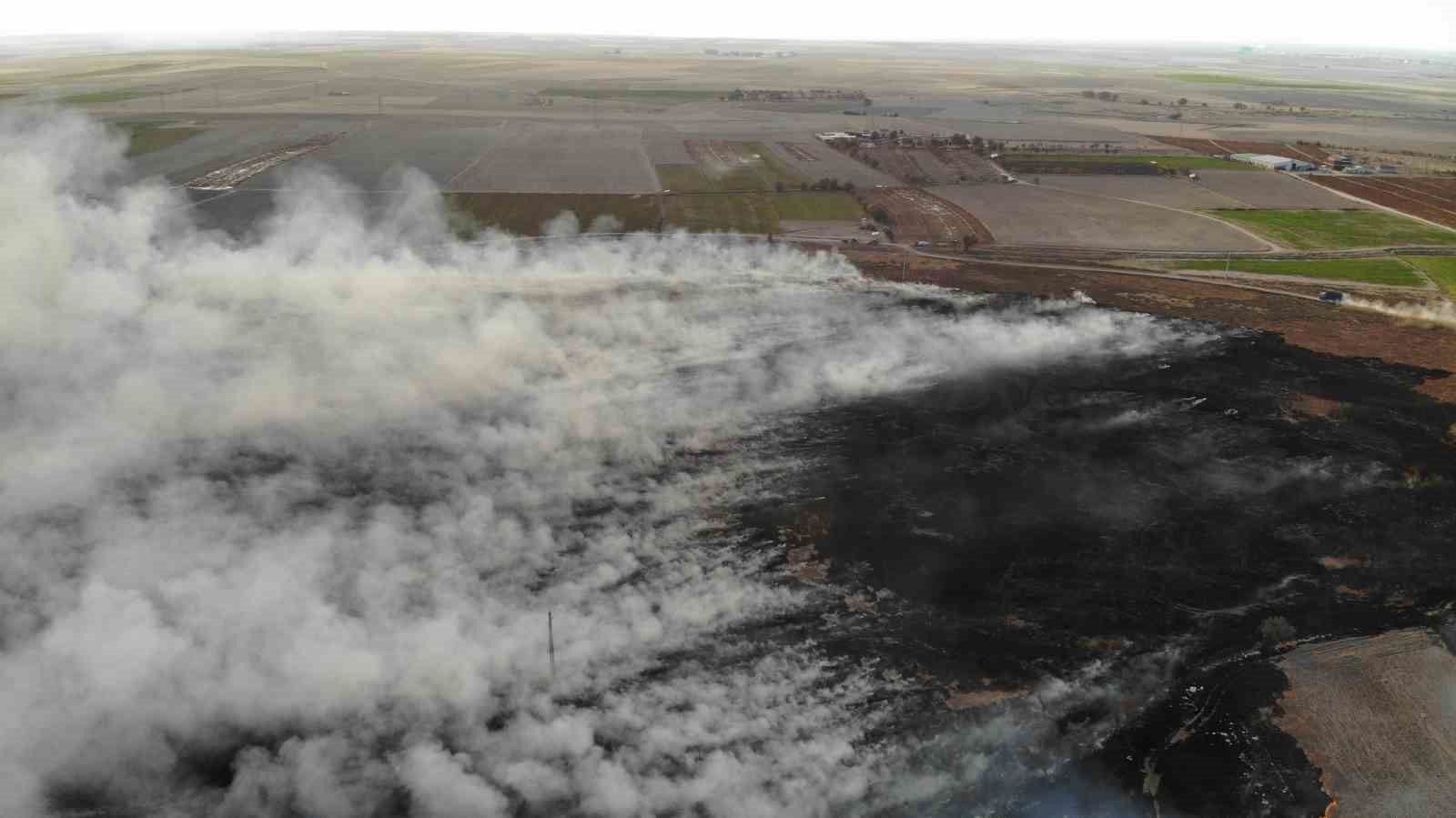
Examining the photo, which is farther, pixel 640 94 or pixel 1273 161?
pixel 640 94

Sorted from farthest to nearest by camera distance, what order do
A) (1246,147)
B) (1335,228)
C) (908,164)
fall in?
1. (1246,147)
2. (908,164)
3. (1335,228)

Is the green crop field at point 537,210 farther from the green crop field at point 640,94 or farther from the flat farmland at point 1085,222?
the green crop field at point 640,94

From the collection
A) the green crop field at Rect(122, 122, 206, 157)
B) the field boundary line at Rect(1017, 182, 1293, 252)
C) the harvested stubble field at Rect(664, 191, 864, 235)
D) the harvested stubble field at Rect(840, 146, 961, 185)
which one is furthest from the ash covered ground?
the green crop field at Rect(122, 122, 206, 157)

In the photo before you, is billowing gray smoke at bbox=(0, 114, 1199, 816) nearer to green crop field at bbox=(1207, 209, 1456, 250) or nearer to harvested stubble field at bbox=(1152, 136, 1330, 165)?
green crop field at bbox=(1207, 209, 1456, 250)

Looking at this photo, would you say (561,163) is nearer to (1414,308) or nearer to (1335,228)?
(1335,228)

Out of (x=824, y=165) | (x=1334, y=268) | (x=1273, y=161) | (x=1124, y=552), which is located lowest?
(x=1124, y=552)

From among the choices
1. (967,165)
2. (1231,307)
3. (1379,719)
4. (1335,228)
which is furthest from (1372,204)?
(1379,719)

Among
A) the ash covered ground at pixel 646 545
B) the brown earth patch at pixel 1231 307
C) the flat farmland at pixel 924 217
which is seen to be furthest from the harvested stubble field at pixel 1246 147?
the ash covered ground at pixel 646 545
